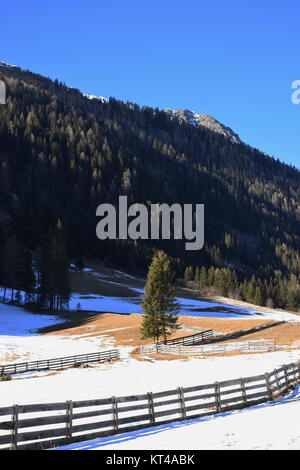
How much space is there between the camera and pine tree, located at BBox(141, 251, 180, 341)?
1921 inches

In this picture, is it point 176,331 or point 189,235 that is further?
point 189,235

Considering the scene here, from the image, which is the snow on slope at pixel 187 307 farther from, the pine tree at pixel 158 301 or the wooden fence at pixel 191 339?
the pine tree at pixel 158 301

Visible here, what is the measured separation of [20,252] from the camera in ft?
287

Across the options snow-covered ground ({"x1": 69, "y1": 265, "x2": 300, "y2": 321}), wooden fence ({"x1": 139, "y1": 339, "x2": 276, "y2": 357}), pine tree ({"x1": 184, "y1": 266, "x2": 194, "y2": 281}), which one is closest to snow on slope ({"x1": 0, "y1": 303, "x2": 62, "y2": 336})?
snow-covered ground ({"x1": 69, "y1": 265, "x2": 300, "y2": 321})

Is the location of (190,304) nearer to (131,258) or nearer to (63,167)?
(131,258)

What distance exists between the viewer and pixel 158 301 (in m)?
48.9

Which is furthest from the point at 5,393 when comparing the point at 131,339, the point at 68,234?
the point at 68,234

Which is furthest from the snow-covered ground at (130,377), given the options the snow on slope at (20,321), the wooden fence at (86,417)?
the snow on slope at (20,321)

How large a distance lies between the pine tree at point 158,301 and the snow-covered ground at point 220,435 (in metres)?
33.9

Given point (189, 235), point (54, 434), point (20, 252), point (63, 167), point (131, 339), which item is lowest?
point (131, 339)

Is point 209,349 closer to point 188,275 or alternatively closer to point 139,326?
point 139,326
